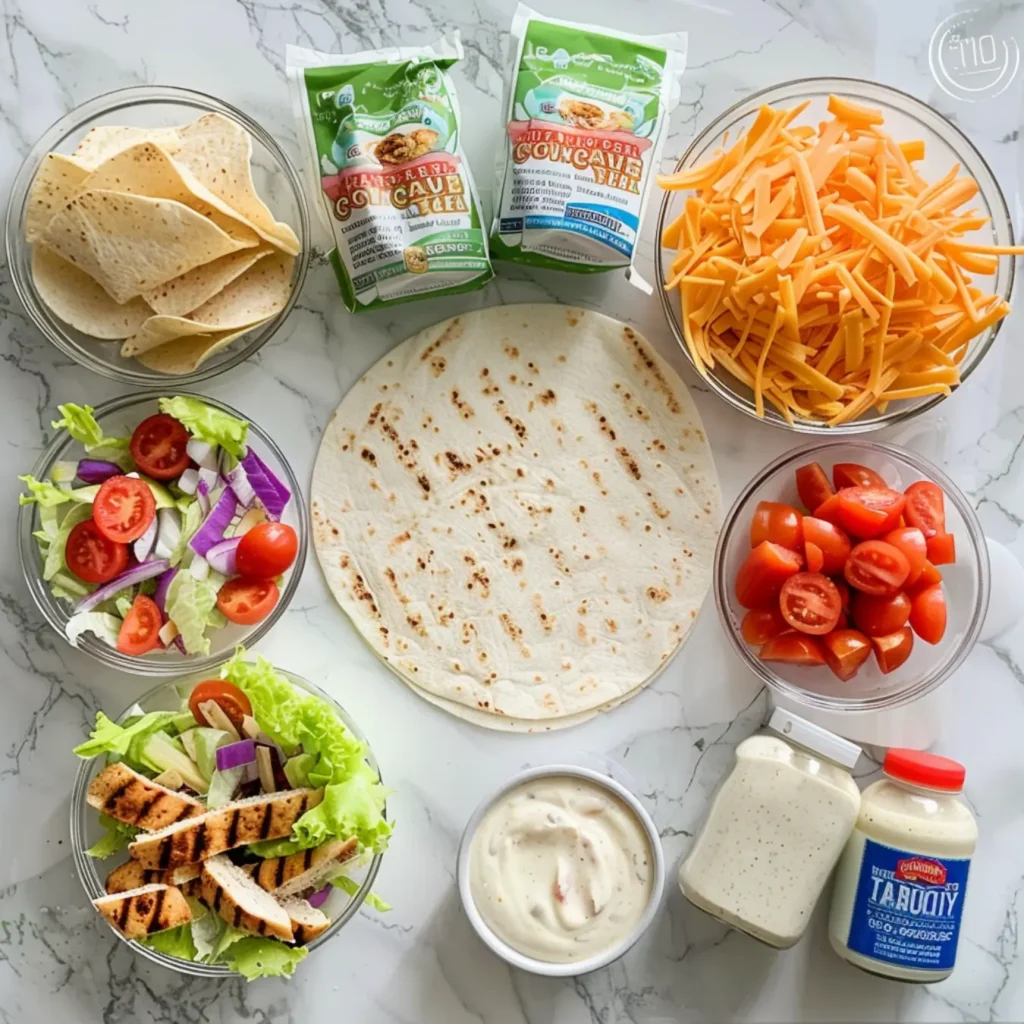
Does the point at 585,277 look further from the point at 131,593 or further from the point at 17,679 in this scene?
the point at 17,679

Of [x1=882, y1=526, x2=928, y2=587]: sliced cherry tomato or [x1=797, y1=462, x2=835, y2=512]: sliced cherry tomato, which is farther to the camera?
[x1=797, y1=462, x2=835, y2=512]: sliced cherry tomato

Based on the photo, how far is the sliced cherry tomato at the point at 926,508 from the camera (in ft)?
6.26

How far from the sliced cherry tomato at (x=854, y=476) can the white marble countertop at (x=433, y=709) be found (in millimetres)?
155

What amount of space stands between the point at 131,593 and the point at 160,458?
0.88 feet

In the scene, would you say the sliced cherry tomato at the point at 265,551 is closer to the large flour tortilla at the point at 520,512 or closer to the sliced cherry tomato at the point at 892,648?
the large flour tortilla at the point at 520,512

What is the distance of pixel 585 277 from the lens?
205 centimetres

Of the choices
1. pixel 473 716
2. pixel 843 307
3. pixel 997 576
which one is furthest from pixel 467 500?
pixel 997 576

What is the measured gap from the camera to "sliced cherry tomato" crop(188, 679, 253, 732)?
1.83 metres

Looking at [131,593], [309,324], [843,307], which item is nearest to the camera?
[843,307]

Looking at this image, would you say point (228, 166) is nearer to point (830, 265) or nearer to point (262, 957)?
point (830, 265)

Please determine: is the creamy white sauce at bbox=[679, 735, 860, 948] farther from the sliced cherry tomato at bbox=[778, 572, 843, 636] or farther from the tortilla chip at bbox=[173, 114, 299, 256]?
the tortilla chip at bbox=[173, 114, 299, 256]

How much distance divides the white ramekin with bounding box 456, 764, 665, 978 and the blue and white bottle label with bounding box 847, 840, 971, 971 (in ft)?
1.36

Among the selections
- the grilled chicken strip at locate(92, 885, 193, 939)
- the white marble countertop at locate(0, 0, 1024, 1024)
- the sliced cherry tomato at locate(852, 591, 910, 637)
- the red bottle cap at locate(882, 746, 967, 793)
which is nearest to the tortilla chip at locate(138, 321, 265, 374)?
the white marble countertop at locate(0, 0, 1024, 1024)

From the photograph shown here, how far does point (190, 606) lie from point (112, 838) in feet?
1.55
